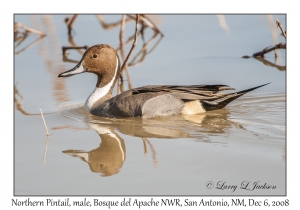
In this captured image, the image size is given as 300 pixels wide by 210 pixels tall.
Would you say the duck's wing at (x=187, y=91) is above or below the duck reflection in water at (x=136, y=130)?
above

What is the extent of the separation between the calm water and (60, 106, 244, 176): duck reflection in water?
0.01 meters

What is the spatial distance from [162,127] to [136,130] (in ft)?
1.10

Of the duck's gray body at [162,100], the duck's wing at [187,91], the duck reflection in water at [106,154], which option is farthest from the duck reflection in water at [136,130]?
the duck's wing at [187,91]

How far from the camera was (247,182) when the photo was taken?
5.43 metres

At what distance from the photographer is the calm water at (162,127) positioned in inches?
220

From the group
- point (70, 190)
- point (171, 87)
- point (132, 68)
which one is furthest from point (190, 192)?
point (132, 68)

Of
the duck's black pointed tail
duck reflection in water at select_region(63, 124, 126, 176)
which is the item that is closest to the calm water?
duck reflection in water at select_region(63, 124, 126, 176)

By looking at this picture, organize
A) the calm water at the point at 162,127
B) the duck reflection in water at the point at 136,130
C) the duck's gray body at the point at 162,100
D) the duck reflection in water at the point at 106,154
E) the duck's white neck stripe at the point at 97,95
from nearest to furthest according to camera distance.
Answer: the calm water at the point at 162,127 < the duck reflection in water at the point at 106,154 < the duck reflection in water at the point at 136,130 < the duck's gray body at the point at 162,100 < the duck's white neck stripe at the point at 97,95

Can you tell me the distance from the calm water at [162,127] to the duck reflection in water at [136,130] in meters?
0.01

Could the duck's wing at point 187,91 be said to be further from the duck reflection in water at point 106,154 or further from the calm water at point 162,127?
the duck reflection in water at point 106,154

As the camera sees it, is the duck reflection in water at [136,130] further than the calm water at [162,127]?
Yes

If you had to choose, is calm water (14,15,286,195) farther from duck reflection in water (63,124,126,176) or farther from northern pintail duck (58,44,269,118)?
northern pintail duck (58,44,269,118)

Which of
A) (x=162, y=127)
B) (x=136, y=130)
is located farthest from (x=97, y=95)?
(x=162, y=127)

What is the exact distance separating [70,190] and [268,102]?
149 inches
